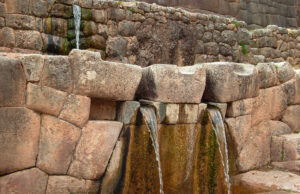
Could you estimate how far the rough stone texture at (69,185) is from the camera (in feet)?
10.1

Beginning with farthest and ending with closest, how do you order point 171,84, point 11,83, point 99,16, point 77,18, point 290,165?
point 99,16 < point 77,18 < point 290,165 < point 171,84 < point 11,83

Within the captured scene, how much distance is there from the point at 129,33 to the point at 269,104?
119 inches

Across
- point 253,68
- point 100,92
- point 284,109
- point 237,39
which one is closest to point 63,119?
point 100,92

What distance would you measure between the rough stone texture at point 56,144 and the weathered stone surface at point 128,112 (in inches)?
20.4

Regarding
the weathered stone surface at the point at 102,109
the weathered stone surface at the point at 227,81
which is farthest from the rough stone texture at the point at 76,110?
the weathered stone surface at the point at 227,81

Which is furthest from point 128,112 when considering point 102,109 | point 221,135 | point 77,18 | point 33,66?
point 77,18

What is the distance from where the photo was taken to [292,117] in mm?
5281

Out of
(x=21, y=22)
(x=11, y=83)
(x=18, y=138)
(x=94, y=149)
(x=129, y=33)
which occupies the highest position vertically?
(x=21, y=22)

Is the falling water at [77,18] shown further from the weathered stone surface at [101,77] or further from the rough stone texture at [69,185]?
the rough stone texture at [69,185]

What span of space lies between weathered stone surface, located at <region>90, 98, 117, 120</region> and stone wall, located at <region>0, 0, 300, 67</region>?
2.55 m

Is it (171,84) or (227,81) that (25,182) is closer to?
(171,84)

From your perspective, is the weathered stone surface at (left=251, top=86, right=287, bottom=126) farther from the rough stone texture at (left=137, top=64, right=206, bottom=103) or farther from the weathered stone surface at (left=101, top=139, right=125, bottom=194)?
the weathered stone surface at (left=101, top=139, right=125, bottom=194)

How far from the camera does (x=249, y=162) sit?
15.4 feet

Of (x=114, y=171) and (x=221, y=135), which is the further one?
(x=221, y=135)
